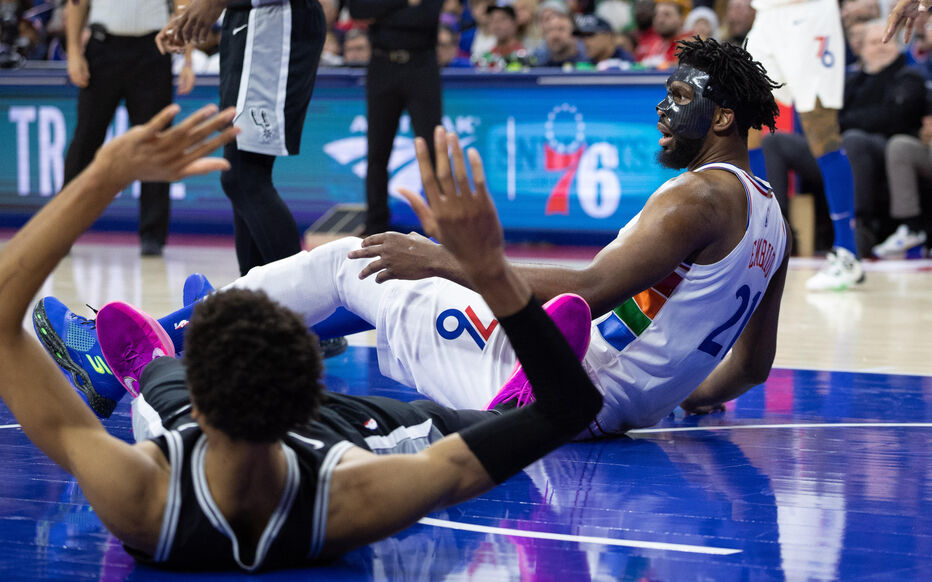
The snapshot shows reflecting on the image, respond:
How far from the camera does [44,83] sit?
31.8 ft

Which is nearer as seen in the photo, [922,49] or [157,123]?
[157,123]

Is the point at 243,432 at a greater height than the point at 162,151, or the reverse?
the point at 162,151

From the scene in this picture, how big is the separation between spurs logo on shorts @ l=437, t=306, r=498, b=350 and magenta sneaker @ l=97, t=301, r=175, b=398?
653 mm

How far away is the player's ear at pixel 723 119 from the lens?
313cm

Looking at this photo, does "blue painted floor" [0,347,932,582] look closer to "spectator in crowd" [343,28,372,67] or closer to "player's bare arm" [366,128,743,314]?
"player's bare arm" [366,128,743,314]

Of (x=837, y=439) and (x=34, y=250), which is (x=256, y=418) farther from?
(x=837, y=439)

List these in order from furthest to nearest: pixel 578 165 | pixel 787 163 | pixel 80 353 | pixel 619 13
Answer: pixel 619 13, pixel 578 165, pixel 787 163, pixel 80 353

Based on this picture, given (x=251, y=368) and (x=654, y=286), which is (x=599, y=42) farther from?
(x=251, y=368)

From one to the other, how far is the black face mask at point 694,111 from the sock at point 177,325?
134 centimetres

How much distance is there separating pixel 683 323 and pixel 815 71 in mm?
3877

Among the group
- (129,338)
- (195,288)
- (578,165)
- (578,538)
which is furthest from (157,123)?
(578,165)

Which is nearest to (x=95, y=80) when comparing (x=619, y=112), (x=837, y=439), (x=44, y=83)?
(x=44, y=83)

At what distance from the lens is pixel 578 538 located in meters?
2.37

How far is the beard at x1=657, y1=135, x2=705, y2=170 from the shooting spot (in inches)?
125
